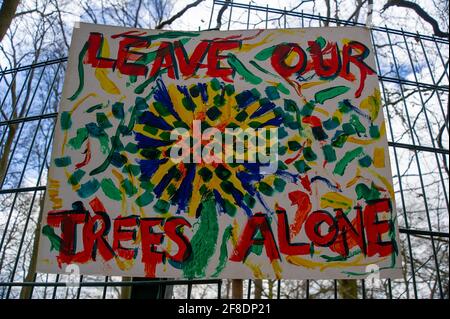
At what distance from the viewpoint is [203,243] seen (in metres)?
1.94

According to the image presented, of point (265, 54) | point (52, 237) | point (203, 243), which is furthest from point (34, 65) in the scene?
point (203, 243)

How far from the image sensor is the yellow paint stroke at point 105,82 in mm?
2328

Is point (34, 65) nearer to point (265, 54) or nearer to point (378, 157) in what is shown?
point (265, 54)

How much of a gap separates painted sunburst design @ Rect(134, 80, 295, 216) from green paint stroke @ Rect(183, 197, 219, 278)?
2.6 inches

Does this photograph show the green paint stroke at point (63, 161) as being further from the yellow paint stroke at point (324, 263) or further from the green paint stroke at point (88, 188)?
the yellow paint stroke at point (324, 263)

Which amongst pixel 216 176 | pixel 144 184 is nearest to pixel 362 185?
pixel 216 176

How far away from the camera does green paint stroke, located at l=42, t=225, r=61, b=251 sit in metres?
1.99

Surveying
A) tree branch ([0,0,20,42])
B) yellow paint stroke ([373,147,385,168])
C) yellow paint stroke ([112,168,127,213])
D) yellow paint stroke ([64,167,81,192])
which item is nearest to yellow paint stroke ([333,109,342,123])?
yellow paint stroke ([373,147,385,168])

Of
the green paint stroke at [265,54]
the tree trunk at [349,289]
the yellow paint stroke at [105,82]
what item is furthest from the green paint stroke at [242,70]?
the tree trunk at [349,289]

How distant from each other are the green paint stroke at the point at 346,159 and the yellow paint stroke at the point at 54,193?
1754 mm

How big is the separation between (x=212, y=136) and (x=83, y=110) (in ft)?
3.06

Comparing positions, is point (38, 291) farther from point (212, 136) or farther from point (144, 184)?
point (212, 136)

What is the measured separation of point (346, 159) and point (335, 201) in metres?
0.29

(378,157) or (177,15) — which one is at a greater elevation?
(177,15)
